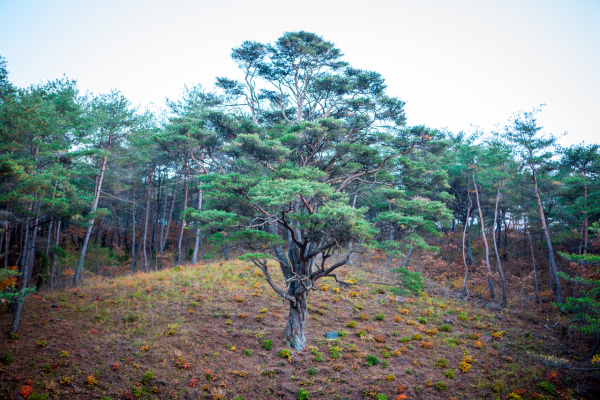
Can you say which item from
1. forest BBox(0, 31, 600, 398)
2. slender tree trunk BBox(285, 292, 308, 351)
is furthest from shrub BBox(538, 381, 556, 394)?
slender tree trunk BBox(285, 292, 308, 351)

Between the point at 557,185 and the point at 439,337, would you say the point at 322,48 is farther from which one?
the point at 557,185

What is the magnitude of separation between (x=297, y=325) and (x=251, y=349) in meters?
1.79

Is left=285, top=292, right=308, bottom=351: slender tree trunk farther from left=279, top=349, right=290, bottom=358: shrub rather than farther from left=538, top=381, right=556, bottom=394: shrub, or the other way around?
left=538, top=381, right=556, bottom=394: shrub

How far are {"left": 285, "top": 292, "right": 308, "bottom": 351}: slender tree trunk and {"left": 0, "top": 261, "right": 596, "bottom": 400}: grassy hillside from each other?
383mm

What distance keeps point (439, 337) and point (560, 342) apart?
532 cm

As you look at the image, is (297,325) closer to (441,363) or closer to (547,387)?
(441,363)

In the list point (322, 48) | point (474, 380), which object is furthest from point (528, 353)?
point (322, 48)

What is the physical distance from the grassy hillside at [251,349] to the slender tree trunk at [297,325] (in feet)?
1.26

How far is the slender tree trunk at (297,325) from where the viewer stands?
35.0 ft

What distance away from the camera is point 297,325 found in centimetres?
1077

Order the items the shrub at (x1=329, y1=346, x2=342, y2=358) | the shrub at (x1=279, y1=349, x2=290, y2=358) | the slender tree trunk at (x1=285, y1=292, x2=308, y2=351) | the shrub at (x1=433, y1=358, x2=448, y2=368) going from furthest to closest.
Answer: the slender tree trunk at (x1=285, y1=292, x2=308, y2=351) → the shrub at (x1=329, y1=346, x2=342, y2=358) → the shrub at (x1=433, y1=358, x2=448, y2=368) → the shrub at (x1=279, y1=349, x2=290, y2=358)

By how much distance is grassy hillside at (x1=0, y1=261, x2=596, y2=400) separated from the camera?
838 centimetres

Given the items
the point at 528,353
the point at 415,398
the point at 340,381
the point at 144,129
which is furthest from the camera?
the point at 144,129

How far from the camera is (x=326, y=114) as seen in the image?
42.0ft
